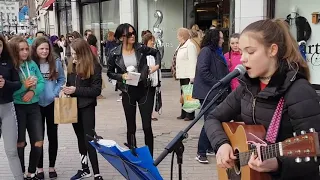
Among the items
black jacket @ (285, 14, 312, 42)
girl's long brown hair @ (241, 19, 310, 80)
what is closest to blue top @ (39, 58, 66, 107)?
girl's long brown hair @ (241, 19, 310, 80)

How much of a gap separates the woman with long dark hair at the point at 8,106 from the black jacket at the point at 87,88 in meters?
0.64

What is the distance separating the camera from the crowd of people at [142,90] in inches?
75.2

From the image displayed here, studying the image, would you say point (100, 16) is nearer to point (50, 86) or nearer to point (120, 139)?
point (120, 139)

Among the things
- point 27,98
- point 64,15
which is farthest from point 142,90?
point 64,15

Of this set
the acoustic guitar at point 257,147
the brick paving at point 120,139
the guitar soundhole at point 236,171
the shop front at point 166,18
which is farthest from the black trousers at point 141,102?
the shop front at point 166,18

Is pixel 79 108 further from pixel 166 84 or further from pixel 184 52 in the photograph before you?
pixel 166 84

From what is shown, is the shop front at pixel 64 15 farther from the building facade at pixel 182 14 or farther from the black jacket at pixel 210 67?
the black jacket at pixel 210 67

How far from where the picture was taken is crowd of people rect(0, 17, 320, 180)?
1.91 m

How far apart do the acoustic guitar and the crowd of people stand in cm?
4

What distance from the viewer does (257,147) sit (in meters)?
1.84

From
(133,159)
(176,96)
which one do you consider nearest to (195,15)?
(176,96)

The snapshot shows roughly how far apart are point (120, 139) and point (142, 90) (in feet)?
6.37

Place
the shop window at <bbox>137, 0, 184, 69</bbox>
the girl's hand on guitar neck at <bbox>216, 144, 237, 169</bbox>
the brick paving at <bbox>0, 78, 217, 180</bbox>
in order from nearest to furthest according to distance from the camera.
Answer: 1. the girl's hand on guitar neck at <bbox>216, 144, 237, 169</bbox>
2. the brick paving at <bbox>0, 78, 217, 180</bbox>
3. the shop window at <bbox>137, 0, 184, 69</bbox>

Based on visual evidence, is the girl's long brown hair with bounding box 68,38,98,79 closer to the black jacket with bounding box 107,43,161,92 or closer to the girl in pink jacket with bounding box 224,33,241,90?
the black jacket with bounding box 107,43,161,92
